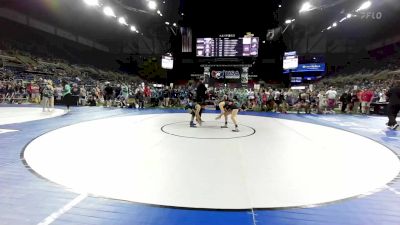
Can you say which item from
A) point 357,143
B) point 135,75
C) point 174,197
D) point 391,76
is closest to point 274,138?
point 357,143

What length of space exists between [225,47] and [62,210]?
24.9 metres

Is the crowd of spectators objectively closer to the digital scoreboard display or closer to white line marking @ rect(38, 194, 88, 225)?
the digital scoreboard display

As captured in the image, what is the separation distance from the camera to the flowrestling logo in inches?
1231

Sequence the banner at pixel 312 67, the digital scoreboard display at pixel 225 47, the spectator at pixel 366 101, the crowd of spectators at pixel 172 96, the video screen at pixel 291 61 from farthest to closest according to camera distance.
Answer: the banner at pixel 312 67 < the digital scoreboard display at pixel 225 47 < the video screen at pixel 291 61 < the crowd of spectators at pixel 172 96 < the spectator at pixel 366 101

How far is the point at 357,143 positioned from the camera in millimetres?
6668

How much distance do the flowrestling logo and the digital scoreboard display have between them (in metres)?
4.58

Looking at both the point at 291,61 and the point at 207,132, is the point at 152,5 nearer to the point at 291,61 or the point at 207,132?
the point at 291,61

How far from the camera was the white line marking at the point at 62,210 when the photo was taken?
2670 mm

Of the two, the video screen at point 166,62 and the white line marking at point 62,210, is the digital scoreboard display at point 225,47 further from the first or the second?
the white line marking at point 62,210

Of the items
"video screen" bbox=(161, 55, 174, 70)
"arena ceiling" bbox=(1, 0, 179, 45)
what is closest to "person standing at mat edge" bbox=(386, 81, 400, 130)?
"arena ceiling" bbox=(1, 0, 179, 45)

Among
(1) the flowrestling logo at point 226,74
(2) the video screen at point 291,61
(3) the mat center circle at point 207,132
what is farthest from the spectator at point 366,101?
(1) the flowrestling logo at point 226,74

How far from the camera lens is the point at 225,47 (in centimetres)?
2652

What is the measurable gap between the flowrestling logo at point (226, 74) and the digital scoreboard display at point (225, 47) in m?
4.58

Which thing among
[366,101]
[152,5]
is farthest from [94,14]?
[366,101]
